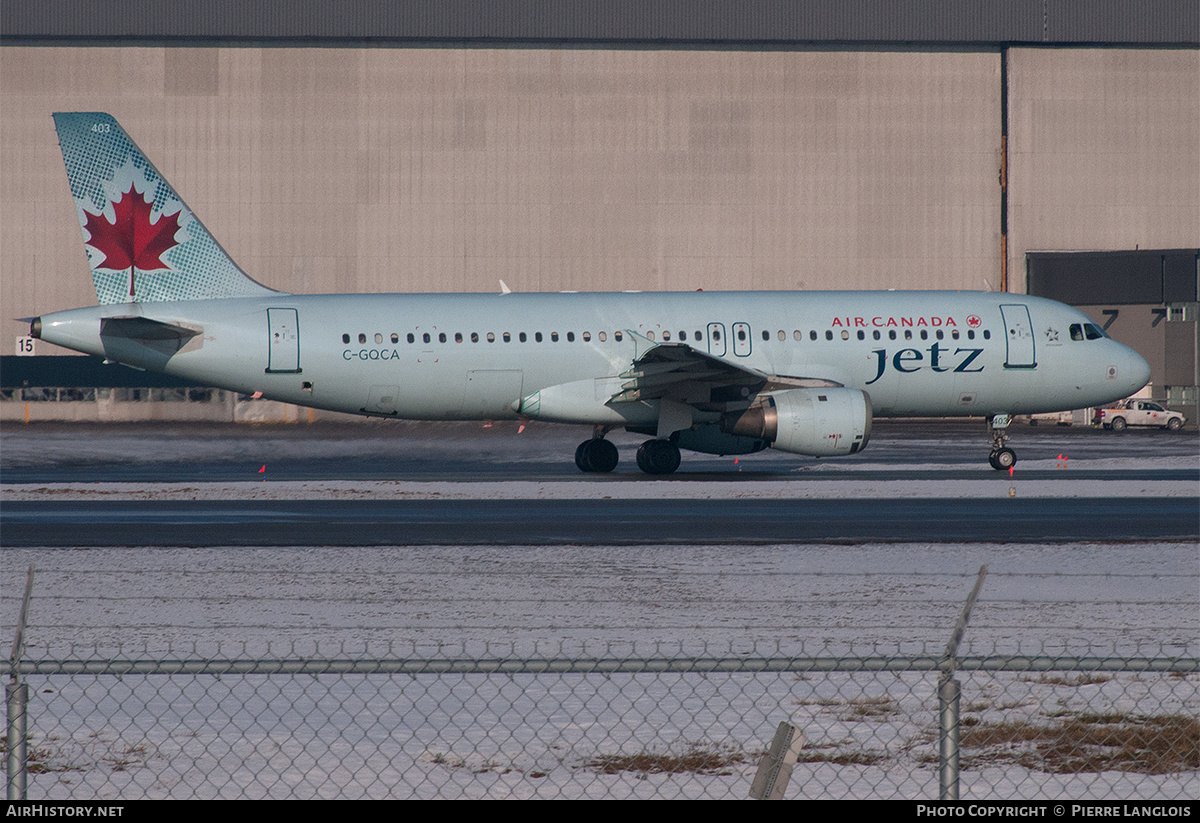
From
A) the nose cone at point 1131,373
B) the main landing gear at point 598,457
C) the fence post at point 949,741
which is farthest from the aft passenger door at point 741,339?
the fence post at point 949,741

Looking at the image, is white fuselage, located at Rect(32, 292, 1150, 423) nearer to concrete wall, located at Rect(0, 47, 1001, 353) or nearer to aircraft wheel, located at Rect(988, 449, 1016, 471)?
aircraft wheel, located at Rect(988, 449, 1016, 471)

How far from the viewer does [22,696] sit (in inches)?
236

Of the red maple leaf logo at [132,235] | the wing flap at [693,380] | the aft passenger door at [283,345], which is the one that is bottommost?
the wing flap at [693,380]

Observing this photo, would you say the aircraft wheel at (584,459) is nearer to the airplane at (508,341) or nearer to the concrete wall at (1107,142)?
the airplane at (508,341)

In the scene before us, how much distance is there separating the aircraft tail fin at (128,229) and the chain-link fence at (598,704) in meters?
17.7

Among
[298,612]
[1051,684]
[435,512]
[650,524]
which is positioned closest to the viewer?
[1051,684]

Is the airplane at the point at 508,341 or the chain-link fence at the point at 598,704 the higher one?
the airplane at the point at 508,341

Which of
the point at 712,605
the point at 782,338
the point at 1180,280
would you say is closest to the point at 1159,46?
the point at 1180,280

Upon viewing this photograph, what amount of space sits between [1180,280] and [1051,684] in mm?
50995

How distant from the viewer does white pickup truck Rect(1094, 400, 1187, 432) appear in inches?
1983

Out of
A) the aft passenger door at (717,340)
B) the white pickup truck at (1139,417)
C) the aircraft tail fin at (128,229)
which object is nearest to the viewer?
the aft passenger door at (717,340)

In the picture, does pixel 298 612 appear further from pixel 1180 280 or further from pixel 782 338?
pixel 1180 280

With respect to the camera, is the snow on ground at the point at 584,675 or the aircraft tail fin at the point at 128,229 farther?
the aircraft tail fin at the point at 128,229

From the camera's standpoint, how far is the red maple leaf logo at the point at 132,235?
2967 cm
